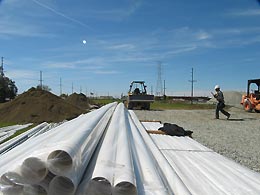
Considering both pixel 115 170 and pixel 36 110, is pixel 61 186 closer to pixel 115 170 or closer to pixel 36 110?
pixel 115 170

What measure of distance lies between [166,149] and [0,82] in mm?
45028

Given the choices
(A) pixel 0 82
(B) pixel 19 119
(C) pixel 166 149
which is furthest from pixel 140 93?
(A) pixel 0 82

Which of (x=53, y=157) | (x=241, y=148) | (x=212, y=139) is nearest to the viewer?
(x=53, y=157)

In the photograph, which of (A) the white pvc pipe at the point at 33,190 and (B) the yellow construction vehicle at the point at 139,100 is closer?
(A) the white pvc pipe at the point at 33,190

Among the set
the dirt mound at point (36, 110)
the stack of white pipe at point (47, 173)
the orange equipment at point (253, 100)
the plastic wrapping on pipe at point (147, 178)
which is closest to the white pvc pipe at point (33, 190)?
the stack of white pipe at point (47, 173)

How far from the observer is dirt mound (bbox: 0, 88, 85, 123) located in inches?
550

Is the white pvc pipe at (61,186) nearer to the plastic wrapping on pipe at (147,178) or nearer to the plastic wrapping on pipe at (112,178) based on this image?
the plastic wrapping on pipe at (112,178)

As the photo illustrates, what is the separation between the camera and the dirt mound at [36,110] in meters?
14.0

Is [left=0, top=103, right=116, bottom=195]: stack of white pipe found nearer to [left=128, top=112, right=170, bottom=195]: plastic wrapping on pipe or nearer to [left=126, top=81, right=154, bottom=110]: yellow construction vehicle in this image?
[left=128, top=112, right=170, bottom=195]: plastic wrapping on pipe

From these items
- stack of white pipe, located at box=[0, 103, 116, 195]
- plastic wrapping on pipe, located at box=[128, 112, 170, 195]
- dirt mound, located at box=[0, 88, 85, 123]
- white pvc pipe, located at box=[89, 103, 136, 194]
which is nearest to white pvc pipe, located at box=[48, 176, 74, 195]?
stack of white pipe, located at box=[0, 103, 116, 195]

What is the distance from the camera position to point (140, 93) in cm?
2080

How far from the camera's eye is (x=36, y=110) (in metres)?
15.0

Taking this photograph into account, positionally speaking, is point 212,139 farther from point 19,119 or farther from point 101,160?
point 19,119

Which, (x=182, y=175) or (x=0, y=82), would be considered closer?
(x=182, y=175)
